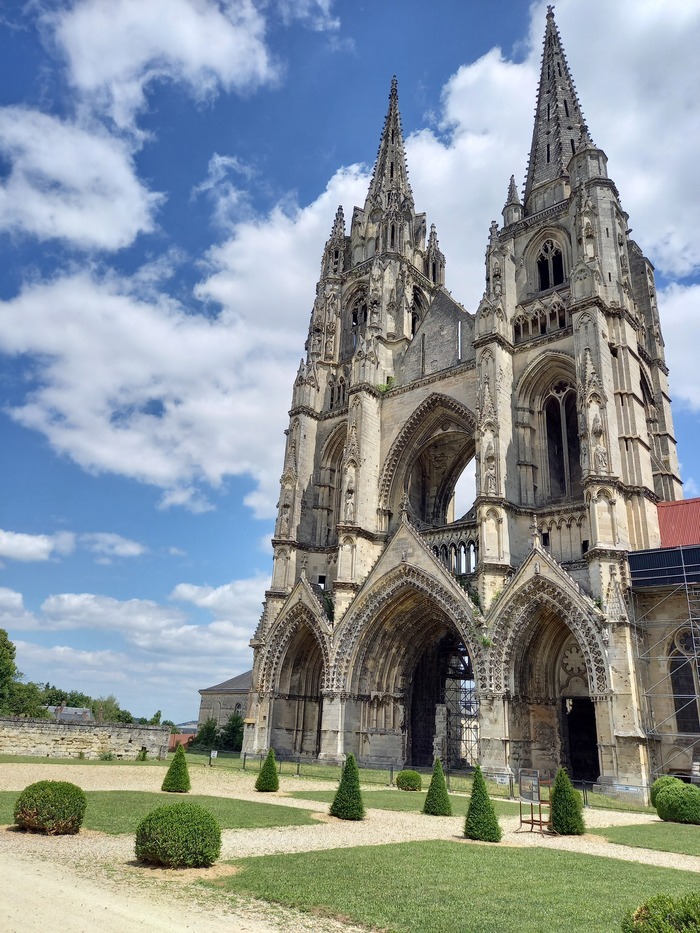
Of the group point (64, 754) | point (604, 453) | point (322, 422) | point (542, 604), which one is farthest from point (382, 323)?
point (64, 754)

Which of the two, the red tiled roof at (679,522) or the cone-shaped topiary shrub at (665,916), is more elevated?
the red tiled roof at (679,522)

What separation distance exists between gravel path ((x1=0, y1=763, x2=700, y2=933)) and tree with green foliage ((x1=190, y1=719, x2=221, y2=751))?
21.8 meters

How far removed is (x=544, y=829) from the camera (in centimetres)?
1400

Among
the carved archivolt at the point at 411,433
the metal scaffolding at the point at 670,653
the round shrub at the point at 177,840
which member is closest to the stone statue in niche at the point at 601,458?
the metal scaffolding at the point at 670,653

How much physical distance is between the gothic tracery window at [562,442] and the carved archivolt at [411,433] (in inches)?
155

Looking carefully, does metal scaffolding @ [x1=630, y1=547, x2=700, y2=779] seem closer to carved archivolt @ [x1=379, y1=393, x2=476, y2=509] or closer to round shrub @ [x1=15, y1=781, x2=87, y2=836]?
carved archivolt @ [x1=379, y1=393, x2=476, y2=509]

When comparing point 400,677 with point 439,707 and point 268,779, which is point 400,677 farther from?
point 268,779

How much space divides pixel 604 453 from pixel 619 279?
933 cm

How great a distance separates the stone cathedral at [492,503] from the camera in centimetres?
2458

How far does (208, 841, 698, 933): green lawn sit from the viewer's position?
6.73 metres

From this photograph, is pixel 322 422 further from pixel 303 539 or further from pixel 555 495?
pixel 555 495

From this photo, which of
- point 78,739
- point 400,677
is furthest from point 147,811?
point 400,677

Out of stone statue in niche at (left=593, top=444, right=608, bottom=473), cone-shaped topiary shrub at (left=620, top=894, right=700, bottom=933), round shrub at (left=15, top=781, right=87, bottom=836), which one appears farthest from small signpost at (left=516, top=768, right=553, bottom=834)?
stone statue in niche at (left=593, top=444, right=608, bottom=473)

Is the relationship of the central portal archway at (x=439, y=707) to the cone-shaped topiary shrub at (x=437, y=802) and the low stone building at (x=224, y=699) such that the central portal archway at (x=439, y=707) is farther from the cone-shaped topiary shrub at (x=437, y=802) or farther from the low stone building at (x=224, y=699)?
the low stone building at (x=224, y=699)
